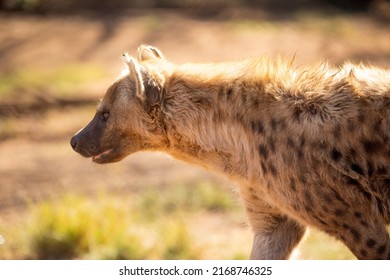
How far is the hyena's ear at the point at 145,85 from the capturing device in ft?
13.0

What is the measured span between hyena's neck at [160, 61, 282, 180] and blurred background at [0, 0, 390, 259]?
1.35 feet

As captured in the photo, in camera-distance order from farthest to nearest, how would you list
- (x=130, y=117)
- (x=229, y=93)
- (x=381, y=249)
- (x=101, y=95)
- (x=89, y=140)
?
1. (x=101, y=95)
2. (x=89, y=140)
3. (x=130, y=117)
4. (x=229, y=93)
5. (x=381, y=249)

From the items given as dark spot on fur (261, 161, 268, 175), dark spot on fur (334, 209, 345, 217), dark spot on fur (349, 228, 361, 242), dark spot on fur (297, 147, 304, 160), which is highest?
dark spot on fur (297, 147, 304, 160)

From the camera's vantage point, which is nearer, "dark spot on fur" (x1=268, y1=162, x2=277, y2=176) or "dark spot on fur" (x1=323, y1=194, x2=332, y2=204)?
"dark spot on fur" (x1=323, y1=194, x2=332, y2=204)

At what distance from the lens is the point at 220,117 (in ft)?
13.2

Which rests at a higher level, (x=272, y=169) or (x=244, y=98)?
(x=244, y=98)

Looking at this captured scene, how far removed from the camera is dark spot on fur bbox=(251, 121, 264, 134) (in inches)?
155

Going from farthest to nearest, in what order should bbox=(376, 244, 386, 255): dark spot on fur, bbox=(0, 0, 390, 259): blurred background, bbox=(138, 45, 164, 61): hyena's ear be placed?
bbox=(0, 0, 390, 259): blurred background
bbox=(138, 45, 164, 61): hyena's ear
bbox=(376, 244, 386, 255): dark spot on fur

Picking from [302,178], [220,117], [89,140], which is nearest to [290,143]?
[302,178]

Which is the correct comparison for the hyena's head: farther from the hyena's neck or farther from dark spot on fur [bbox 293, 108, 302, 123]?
dark spot on fur [bbox 293, 108, 302, 123]

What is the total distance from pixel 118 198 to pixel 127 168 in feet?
2.76

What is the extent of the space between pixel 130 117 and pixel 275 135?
75 centimetres

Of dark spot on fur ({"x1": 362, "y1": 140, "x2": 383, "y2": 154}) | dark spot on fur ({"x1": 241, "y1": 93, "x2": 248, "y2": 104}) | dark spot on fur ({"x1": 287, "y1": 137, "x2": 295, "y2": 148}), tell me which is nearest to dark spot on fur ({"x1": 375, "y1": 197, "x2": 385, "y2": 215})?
dark spot on fur ({"x1": 362, "y1": 140, "x2": 383, "y2": 154})

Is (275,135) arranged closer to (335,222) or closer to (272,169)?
(272,169)
